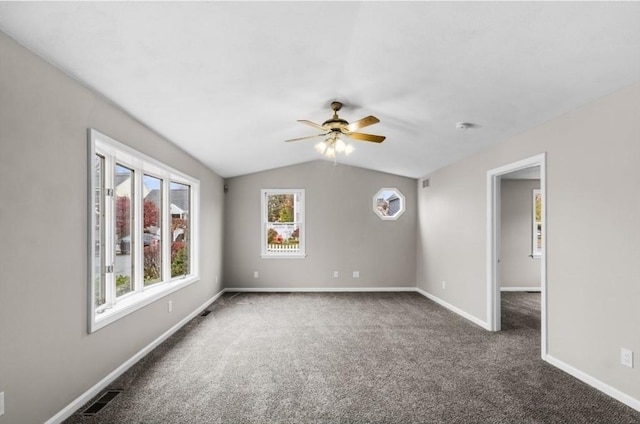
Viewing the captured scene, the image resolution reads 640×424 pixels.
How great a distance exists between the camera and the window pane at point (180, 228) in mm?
4867

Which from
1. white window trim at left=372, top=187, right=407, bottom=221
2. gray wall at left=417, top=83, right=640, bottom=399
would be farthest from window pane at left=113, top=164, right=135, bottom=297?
white window trim at left=372, top=187, right=407, bottom=221

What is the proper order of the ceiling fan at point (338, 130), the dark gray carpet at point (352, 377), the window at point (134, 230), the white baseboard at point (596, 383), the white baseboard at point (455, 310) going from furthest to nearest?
the white baseboard at point (455, 310)
the ceiling fan at point (338, 130)
the window at point (134, 230)
the white baseboard at point (596, 383)
the dark gray carpet at point (352, 377)

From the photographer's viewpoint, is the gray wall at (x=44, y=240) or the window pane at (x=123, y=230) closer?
the gray wall at (x=44, y=240)

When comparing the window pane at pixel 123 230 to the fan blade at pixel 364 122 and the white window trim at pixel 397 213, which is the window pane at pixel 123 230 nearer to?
the fan blade at pixel 364 122

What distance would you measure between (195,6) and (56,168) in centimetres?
140

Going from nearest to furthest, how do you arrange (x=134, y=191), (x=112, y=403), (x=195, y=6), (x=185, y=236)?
1. (x=195, y=6)
2. (x=112, y=403)
3. (x=134, y=191)
4. (x=185, y=236)

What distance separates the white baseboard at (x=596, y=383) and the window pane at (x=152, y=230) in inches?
175

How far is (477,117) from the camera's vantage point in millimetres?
3543

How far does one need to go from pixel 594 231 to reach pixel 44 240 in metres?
4.04

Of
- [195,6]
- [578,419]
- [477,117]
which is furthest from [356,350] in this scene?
[195,6]

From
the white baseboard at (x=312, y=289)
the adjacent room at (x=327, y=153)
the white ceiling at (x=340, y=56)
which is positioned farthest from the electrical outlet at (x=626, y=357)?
the white baseboard at (x=312, y=289)

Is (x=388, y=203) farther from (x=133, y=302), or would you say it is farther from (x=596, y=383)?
(x=133, y=302)

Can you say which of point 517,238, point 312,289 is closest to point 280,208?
point 312,289

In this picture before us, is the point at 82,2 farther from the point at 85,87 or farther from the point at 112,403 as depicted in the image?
the point at 112,403
